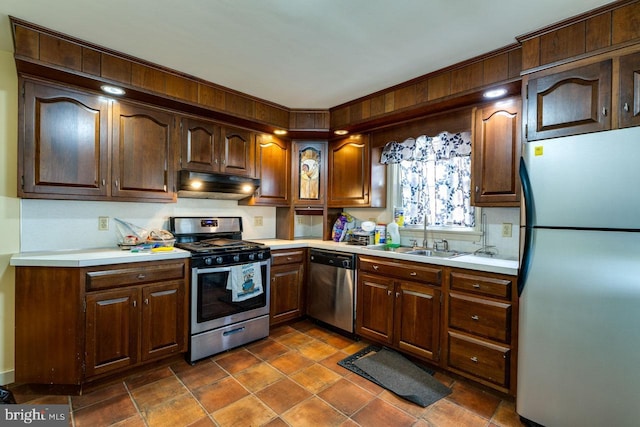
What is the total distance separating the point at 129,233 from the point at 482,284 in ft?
9.34

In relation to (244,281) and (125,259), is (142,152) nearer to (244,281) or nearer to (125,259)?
(125,259)

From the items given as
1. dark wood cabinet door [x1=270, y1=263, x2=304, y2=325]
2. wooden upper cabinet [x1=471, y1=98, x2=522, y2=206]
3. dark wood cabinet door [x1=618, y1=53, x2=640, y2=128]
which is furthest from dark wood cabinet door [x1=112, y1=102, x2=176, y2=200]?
dark wood cabinet door [x1=618, y1=53, x2=640, y2=128]

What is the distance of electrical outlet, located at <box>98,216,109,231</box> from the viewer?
2.58 meters

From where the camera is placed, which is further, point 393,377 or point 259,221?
point 259,221

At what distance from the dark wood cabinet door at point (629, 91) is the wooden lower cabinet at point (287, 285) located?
269 centimetres

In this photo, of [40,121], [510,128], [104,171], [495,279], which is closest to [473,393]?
[495,279]

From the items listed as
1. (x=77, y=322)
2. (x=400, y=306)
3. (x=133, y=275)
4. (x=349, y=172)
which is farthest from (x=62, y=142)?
(x=400, y=306)

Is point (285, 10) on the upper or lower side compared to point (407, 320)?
upper

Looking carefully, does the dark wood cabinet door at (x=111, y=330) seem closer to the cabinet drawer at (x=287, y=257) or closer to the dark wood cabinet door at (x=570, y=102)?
the cabinet drawer at (x=287, y=257)

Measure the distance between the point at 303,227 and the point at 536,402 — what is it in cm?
288

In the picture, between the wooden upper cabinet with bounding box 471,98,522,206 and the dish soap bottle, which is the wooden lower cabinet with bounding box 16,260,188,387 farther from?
the wooden upper cabinet with bounding box 471,98,522,206

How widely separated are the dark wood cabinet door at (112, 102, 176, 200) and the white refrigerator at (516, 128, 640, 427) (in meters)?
2.76

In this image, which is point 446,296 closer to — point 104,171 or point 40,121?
point 104,171

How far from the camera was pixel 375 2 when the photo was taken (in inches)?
65.8
